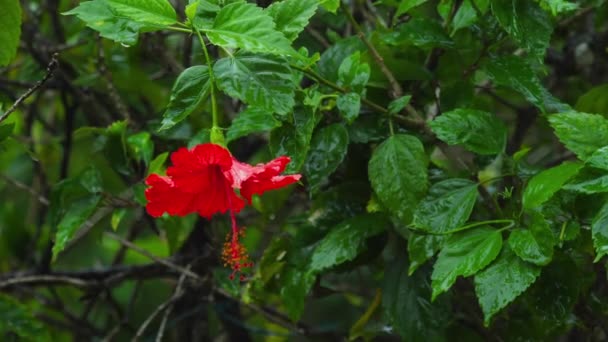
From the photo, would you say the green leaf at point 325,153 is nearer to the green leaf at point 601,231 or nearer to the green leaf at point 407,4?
the green leaf at point 407,4

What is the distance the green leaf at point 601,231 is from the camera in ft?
3.25

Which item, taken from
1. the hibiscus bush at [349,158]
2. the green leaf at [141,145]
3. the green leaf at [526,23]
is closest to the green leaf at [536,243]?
the hibiscus bush at [349,158]

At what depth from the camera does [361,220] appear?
4.24 ft

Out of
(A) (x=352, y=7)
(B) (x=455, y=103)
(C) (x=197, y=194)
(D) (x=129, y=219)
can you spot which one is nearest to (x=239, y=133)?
(C) (x=197, y=194)

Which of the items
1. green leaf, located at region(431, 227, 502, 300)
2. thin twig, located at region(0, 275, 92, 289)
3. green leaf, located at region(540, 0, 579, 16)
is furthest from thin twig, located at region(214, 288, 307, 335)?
green leaf, located at region(540, 0, 579, 16)

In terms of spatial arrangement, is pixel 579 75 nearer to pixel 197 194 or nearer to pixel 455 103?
pixel 455 103

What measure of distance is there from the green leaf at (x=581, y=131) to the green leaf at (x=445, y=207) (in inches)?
5.7

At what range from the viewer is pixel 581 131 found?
3.65ft

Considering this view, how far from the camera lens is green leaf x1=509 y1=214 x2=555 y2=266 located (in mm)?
1047

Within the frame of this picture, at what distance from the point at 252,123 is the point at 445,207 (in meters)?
0.28

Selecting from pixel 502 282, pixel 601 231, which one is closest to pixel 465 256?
pixel 502 282

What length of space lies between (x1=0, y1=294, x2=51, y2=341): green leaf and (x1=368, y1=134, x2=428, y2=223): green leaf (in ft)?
2.44

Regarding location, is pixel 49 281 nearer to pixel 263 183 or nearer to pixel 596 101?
pixel 263 183

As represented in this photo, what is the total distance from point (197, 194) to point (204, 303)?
82cm
